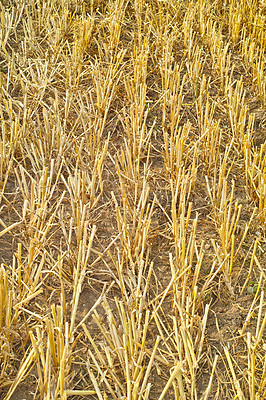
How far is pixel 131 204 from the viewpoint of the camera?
2096 millimetres

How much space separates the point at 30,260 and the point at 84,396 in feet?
1.67

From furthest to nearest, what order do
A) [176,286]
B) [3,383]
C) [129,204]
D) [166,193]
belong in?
[166,193] < [129,204] < [176,286] < [3,383]

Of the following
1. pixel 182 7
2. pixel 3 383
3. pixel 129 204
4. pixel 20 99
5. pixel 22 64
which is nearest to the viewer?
pixel 3 383

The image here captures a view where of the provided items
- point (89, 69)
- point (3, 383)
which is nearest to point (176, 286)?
point (3, 383)

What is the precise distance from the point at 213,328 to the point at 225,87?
154 centimetres

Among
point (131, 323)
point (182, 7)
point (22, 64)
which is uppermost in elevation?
point (182, 7)

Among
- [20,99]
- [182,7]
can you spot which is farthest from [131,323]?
[182,7]

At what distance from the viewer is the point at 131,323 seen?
4.82 ft

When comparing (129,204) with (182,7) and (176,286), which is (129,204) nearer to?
(176,286)

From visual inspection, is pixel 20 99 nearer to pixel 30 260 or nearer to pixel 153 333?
pixel 30 260

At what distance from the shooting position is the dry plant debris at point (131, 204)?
59.1 inches

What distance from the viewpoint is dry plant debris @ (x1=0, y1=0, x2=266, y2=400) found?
1.50 m

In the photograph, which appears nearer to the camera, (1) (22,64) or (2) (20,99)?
(2) (20,99)

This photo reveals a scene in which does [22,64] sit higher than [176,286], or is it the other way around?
[22,64]
